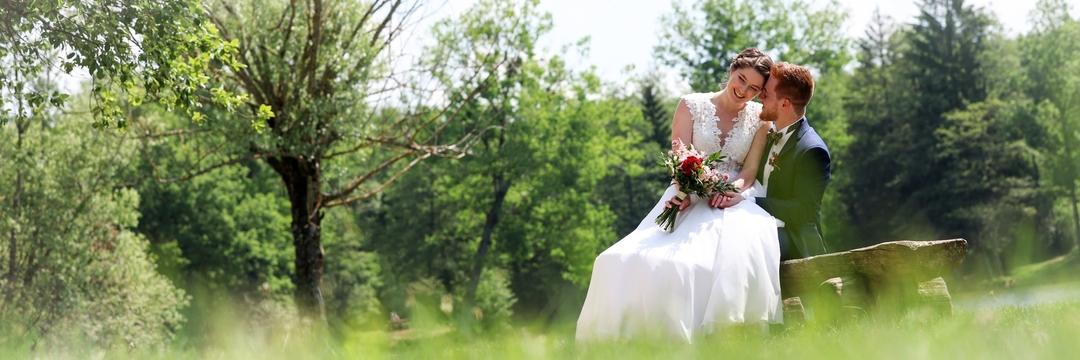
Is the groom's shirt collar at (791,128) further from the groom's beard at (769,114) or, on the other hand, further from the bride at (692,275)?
the bride at (692,275)

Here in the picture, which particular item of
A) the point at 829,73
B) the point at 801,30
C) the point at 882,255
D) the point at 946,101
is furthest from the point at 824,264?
the point at 946,101

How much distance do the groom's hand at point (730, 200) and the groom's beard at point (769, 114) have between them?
0.79 metres

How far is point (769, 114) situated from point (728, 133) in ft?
1.94

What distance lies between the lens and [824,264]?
786 cm

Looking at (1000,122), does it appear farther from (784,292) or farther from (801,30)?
(784,292)

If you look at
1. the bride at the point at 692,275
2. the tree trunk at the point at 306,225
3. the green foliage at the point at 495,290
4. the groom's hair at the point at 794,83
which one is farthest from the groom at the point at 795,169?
the green foliage at the point at 495,290

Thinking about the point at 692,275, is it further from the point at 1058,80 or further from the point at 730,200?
the point at 1058,80

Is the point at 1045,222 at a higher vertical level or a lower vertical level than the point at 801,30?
lower

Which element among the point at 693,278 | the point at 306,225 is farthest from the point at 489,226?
the point at 693,278

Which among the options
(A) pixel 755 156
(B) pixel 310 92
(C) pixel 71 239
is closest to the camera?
(A) pixel 755 156

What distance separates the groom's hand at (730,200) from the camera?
844 cm

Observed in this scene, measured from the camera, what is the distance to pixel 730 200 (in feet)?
27.8

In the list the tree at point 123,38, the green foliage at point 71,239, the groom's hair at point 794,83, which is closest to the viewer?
the groom's hair at point 794,83

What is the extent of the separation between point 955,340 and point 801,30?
5022cm
